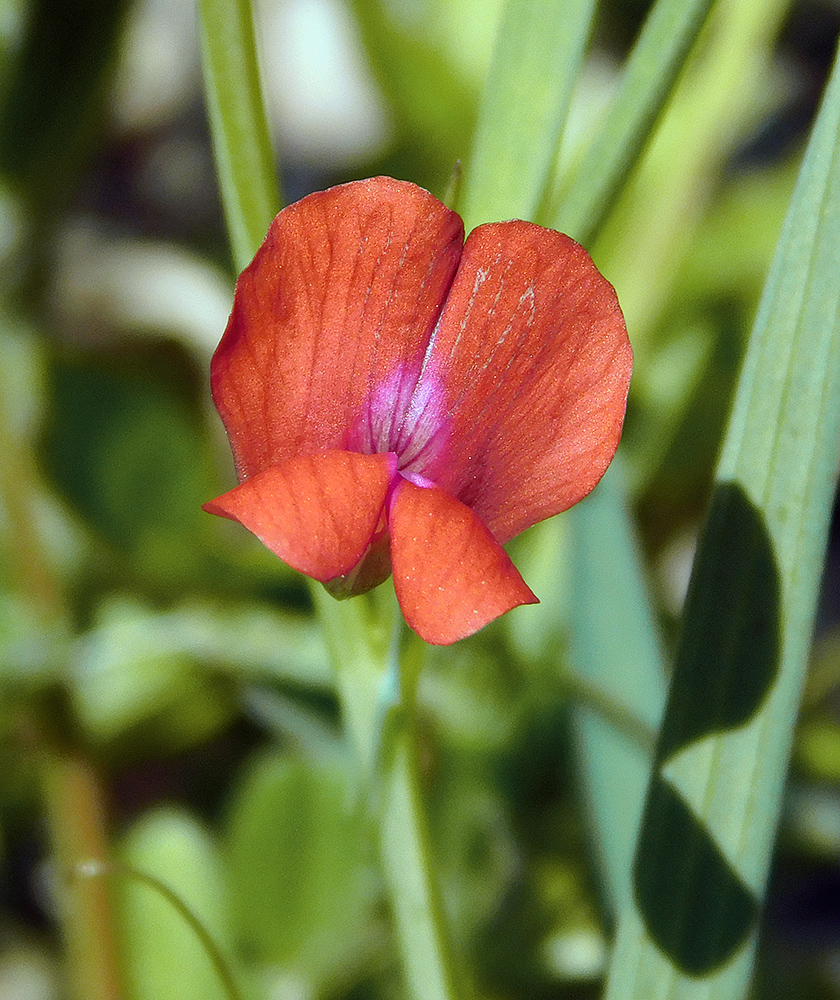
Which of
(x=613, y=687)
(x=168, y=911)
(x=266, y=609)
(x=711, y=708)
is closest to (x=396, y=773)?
(x=711, y=708)

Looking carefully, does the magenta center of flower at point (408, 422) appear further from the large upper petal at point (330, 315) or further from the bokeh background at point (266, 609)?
the bokeh background at point (266, 609)

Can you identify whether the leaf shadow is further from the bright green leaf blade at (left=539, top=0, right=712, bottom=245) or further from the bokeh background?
the bokeh background

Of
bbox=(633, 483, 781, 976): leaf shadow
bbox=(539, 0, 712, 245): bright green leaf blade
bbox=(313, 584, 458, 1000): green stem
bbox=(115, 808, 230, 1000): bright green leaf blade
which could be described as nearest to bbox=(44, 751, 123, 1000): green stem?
bbox=(115, 808, 230, 1000): bright green leaf blade

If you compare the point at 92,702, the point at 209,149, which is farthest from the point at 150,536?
the point at 209,149

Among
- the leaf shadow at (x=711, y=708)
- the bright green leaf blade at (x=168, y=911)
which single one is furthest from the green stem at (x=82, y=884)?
the leaf shadow at (x=711, y=708)

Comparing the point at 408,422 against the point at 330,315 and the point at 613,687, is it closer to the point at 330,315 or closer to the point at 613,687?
the point at 330,315
